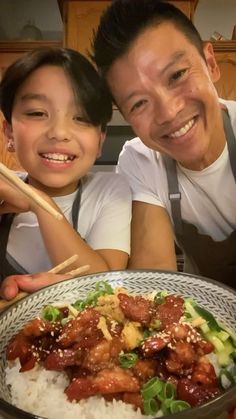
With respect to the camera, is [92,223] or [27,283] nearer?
[27,283]

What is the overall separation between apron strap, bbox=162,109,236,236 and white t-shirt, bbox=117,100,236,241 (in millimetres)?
12

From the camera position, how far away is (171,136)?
3.84 feet

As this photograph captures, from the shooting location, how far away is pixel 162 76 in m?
1.09

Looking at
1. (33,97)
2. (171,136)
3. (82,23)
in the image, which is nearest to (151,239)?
(171,136)

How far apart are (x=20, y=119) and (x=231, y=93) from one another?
1.92 ft

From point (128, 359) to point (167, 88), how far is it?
0.71 metres

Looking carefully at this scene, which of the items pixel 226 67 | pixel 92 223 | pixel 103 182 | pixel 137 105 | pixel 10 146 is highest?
pixel 226 67

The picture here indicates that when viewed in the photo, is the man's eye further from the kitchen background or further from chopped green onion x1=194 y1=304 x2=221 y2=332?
chopped green onion x1=194 y1=304 x2=221 y2=332

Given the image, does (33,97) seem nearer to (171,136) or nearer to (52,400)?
(171,136)

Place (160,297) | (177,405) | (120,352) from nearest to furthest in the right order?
(177,405) < (120,352) < (160,297)

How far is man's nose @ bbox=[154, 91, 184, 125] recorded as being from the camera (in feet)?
3.61

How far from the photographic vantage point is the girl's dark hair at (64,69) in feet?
3.53

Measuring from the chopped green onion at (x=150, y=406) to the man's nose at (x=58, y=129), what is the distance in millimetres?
681

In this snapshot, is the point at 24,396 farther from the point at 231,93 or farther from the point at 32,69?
the point at 231,93
